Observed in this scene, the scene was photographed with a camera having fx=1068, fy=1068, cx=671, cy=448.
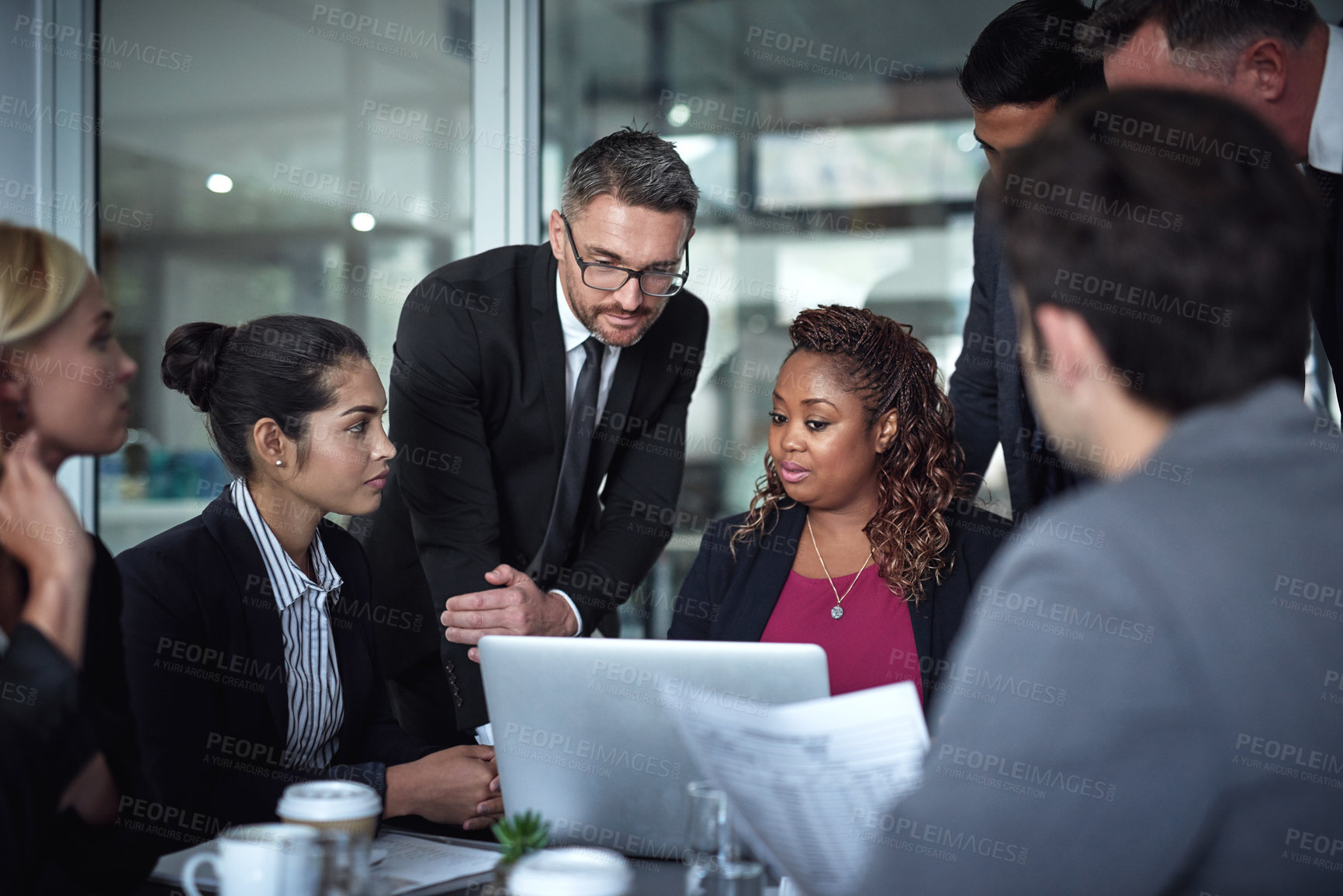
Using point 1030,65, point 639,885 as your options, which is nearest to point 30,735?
point 639,885

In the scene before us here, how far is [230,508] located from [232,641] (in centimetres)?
26

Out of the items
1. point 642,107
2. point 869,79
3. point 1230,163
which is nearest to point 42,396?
point 1230,163

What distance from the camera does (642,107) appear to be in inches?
177

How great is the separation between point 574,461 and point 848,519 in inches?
26.1

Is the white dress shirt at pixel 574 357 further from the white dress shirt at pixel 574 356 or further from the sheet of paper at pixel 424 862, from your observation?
the sheet of paper at pixel 424 862

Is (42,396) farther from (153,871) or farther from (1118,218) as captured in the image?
(1118,218)

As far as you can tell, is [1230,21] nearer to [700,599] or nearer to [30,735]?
[700,599]

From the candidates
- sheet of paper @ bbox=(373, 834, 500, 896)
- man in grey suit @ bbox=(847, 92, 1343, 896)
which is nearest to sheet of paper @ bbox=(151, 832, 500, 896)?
sheet of paper @ bbox=(373, 834, 500, 896)

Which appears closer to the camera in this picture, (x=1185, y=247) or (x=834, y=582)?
(x=1185, y=247)

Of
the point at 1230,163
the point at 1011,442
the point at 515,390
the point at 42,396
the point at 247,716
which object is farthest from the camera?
the point at 515,390

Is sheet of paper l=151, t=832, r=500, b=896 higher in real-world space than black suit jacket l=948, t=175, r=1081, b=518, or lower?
lower

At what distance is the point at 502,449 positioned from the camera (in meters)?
2.59

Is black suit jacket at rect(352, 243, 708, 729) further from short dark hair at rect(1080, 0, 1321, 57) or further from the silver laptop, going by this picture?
short dark hair at rect(1080, 0, 1321, 57)

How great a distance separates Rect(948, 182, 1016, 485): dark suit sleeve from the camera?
251cm
